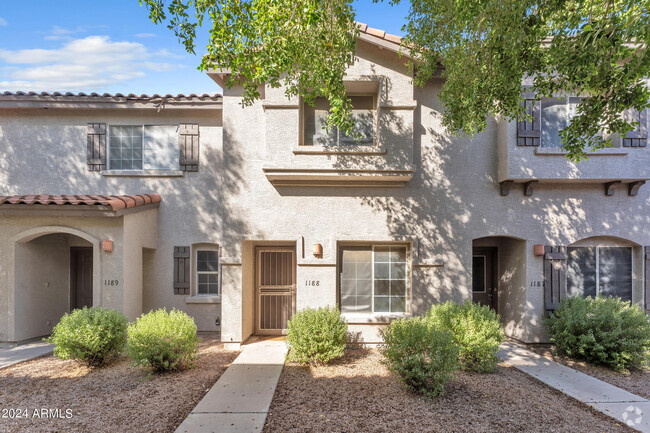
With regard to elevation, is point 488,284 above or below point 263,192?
below

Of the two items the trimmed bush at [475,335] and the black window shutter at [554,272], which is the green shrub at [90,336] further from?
the black window shutter at [554,272]

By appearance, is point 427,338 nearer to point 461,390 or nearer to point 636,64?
point 461,390

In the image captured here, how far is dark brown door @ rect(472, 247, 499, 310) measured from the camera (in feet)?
31.8

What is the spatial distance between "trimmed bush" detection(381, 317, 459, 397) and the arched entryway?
716cm

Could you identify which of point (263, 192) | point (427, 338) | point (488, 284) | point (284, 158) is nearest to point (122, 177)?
point (263, 192)

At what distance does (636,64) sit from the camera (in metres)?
4.80

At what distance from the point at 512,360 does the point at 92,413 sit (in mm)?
8056

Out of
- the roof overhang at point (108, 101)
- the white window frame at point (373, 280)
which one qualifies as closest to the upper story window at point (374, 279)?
the white window frame at point (373, 280)

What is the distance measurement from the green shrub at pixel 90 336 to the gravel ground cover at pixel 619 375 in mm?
9549

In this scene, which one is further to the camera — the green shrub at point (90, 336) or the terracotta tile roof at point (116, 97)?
the terracotta tile roof at point (116, 97)

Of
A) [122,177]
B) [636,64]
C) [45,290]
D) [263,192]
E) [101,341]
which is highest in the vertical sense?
[636,64]

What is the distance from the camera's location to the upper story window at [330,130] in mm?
8258

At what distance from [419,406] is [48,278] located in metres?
9.98

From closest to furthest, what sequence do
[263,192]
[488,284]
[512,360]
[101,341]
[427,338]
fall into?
[427,338]
[101,341]
[512,360]
[263,192]
[488,284]
